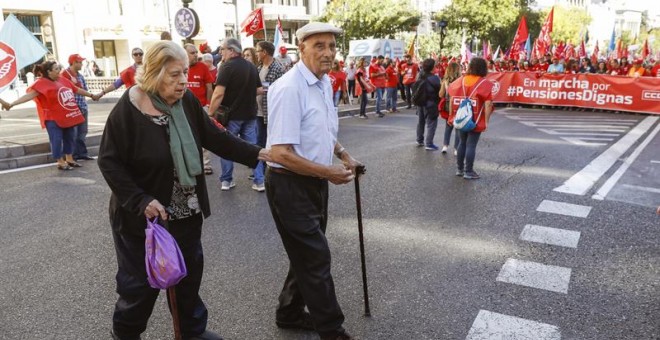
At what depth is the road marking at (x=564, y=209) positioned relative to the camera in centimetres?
580

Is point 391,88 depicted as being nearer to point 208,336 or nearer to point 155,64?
point 208,336

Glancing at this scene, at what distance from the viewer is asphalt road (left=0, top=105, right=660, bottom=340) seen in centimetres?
348

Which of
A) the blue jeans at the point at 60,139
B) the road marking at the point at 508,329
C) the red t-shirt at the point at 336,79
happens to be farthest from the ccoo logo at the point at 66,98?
the red t-shirt at the point at 336,79

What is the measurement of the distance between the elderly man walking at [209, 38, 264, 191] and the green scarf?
3950mm

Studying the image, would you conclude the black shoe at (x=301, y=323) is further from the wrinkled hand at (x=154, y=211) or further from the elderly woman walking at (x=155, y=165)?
the wrinkled hand at (x=154, y=211)

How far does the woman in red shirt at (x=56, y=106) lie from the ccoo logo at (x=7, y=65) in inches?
12.5

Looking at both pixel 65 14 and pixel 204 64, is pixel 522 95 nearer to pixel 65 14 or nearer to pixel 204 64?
pixel 204 64

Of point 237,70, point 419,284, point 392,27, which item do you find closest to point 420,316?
point 419,284

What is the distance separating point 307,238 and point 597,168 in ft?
22.3

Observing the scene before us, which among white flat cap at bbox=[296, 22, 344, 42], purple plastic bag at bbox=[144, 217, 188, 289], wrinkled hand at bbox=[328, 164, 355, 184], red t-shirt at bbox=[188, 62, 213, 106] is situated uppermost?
white flat cap at bbox=[296, 22, 344, 42]

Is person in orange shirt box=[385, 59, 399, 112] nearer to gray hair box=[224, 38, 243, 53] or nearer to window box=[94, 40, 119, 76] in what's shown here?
gray hair box=[224, 38, 243, 53]

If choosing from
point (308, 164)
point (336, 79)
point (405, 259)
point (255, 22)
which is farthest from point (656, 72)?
point (308, 164)

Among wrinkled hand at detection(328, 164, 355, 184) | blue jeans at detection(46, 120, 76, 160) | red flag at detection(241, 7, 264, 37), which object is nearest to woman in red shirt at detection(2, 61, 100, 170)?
blue jeans at detection(46, 120, 76, 160)

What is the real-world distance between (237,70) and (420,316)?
Result: 416cm
